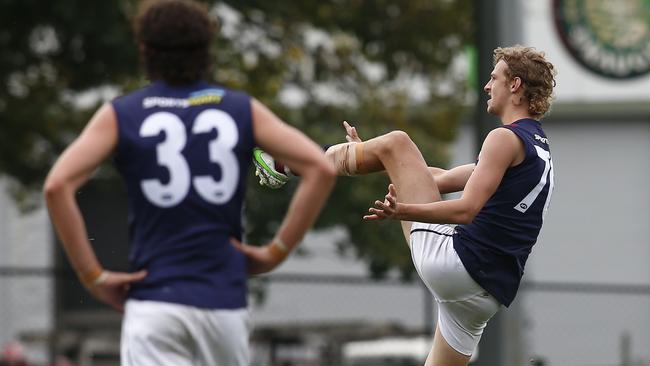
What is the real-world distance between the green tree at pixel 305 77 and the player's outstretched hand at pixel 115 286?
438 inches

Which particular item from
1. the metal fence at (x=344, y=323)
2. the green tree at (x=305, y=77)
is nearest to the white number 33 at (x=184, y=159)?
the metal fence at (x=344, y=323)

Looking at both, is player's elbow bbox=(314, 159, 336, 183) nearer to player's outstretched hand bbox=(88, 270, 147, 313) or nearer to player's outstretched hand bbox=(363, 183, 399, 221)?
player's outstretched hand bbox=(88, 270, 147, 313)

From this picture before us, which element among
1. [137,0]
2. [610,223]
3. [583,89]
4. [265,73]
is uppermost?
[137,0]

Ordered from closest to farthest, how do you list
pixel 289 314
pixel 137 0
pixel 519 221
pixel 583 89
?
pixel 519 221 < pixel 137 0 < pixel 289 314 < pixel 583 89

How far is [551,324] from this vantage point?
65.5 ft

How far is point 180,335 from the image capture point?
5246 mm

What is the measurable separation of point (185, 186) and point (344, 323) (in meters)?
14.7

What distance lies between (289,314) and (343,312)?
778 mm

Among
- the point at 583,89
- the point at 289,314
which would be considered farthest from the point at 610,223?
the point at 289,314

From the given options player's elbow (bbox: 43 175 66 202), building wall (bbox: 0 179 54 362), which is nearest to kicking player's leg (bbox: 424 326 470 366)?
player's elbow (bbox: 43 175 66 202)

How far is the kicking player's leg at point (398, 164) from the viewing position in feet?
23.1

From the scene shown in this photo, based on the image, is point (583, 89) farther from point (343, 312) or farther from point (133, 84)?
point (133, 84)

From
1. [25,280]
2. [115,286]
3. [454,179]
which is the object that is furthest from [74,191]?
[25,280]

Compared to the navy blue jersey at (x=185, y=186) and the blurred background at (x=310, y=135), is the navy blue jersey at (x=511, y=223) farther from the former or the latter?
the blurred background at (x=310, y=135)
